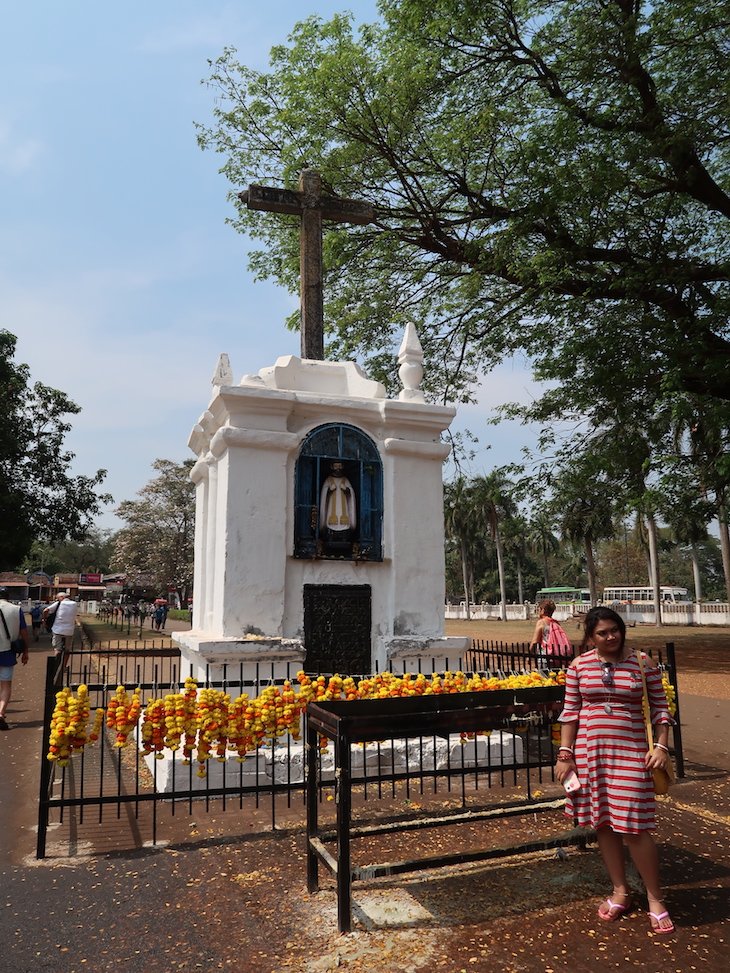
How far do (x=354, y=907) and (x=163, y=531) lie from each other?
4571cm

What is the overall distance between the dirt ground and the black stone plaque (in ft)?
7.01

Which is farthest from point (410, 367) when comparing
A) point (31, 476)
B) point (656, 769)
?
point (31, 476)

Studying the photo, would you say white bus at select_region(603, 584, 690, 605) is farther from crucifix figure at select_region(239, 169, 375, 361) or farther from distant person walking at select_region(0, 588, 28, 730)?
distant person walking at select_region(0, 588, 28, 730)

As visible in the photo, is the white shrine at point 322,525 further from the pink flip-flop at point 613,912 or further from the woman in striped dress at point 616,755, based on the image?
the pink flip-flop at point 613,912

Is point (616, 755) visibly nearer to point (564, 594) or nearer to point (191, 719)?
point (191, 719)

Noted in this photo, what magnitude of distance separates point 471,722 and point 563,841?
1105 mm

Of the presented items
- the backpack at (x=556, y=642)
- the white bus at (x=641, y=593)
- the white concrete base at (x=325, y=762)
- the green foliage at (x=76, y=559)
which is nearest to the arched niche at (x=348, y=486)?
the white concrete base at (x=325, y=762)

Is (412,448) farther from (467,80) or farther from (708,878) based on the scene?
(467,80)

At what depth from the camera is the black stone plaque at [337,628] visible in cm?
789

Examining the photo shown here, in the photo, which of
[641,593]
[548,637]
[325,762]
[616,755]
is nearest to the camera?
[616,755]

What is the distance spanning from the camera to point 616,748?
393 centimetres

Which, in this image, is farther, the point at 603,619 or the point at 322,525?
the point at 322,525

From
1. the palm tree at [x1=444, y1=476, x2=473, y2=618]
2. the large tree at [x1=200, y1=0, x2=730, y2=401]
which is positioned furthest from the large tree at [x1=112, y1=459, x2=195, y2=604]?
the large tree at [x1=200, y1=0, x2=730, y2=401]

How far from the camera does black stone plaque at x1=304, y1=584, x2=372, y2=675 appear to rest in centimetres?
789
